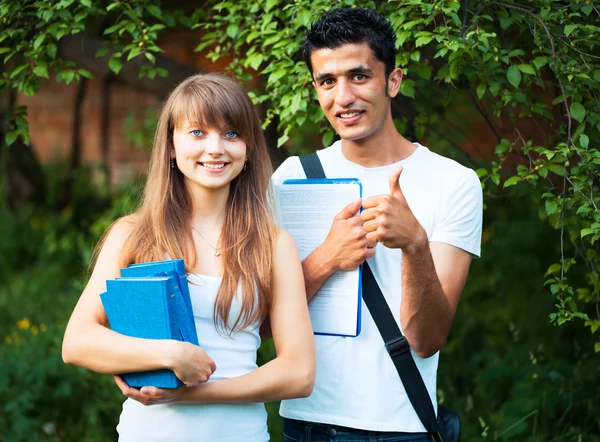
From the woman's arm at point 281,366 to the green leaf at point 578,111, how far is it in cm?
115

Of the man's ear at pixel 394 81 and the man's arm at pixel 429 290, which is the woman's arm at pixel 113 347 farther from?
the man's ear at pixel 394 81

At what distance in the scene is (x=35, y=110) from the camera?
8.38 meters

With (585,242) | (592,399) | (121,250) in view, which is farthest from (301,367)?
(592,399)

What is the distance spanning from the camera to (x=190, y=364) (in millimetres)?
1884

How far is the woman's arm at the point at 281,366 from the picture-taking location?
1.99 meters

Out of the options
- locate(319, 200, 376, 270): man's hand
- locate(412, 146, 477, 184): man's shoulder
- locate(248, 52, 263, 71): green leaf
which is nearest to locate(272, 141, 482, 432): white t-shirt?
locate(412, 146, 477, 184): man's shoulder

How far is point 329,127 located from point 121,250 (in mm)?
1278

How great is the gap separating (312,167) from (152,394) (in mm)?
925

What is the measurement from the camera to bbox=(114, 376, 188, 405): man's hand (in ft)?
6.35

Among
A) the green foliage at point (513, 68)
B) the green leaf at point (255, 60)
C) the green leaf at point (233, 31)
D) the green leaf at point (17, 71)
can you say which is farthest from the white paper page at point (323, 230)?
the green leaf at point (17, 71)

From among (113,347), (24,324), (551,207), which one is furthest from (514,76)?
(24,324)

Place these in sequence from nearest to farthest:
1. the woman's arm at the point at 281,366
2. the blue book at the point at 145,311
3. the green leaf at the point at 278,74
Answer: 1. the blue book at the point at 145,311
2. the woman's arm at the point at 281,366
3. the green leaf at the point at 278,74

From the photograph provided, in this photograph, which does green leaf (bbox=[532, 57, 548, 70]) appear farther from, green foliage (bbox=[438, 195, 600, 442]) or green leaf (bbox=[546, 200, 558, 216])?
green foliage (bbox=[438, 195, 600, 442])

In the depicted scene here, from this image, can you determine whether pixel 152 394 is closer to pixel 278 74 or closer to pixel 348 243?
pixel 348 243
